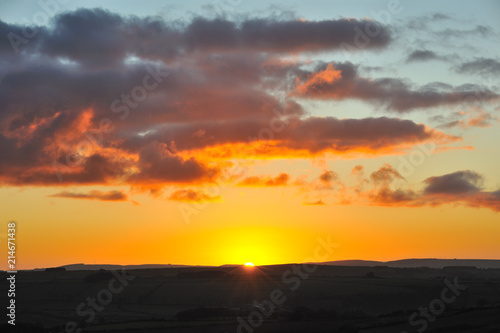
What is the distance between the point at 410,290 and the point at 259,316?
45.2 meters

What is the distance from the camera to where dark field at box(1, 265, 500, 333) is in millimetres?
86938

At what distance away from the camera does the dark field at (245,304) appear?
8694 cm

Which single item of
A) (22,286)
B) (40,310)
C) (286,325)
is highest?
(22,286)

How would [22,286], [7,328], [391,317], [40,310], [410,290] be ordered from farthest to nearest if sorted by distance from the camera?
[22,286], [410,290], [40,310], [391,317], [7,328]

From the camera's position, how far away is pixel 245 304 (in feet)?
403

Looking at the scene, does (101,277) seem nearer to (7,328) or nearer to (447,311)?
(7,328)

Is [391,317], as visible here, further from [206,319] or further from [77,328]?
[77,328]

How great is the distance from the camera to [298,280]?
506 feet

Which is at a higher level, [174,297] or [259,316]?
[174,297]

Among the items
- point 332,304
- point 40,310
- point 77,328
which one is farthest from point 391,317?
point 40,310

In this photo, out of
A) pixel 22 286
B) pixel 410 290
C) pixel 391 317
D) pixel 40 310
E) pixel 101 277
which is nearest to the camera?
pixel 391 317

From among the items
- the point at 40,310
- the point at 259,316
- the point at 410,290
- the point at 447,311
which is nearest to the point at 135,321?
the point at 259,316

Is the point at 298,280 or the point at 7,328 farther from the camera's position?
the point at 298,280

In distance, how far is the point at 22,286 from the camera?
498ft
